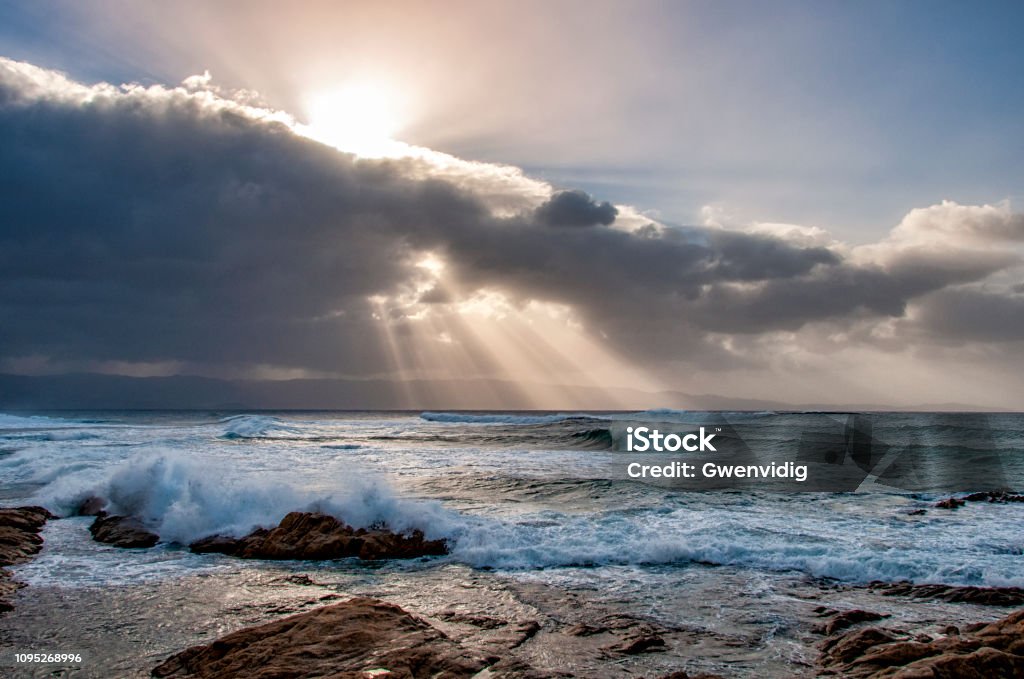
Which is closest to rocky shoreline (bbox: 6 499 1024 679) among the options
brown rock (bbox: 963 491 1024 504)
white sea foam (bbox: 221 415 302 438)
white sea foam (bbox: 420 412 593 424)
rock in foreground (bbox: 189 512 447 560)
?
rock in foreground (bbox: 189 512 447 560)

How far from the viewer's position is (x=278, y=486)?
1407 cm

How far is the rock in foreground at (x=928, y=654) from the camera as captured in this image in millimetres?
4969

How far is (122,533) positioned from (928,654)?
13664mm

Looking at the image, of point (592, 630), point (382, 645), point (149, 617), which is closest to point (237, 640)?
point (382, 645)

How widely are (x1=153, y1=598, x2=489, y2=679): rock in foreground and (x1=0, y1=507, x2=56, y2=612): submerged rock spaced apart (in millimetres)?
4227

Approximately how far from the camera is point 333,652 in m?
5.62

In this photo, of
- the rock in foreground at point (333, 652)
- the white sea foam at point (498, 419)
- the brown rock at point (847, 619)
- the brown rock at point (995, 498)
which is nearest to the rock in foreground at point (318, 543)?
the rock in foreground at point (333, 652)

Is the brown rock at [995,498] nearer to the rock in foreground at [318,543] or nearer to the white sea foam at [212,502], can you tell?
the white sea foam at [212,502]

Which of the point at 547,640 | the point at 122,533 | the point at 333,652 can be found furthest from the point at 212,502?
the point at 547,640

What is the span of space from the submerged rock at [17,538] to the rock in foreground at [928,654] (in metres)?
10.3

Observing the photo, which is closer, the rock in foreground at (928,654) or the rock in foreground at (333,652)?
the rock in foreground at (928,654)

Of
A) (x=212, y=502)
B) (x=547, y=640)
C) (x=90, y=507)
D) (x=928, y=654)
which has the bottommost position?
(x=90, y=507)

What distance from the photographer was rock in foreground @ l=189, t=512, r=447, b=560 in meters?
10.8

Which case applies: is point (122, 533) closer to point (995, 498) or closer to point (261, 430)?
point (995, 498)
